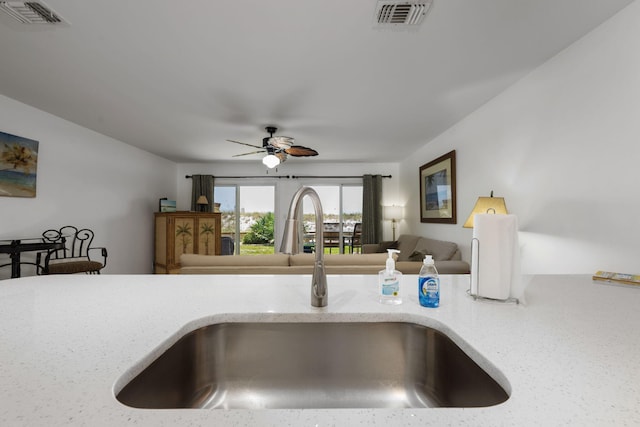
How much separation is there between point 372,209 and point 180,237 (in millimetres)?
3769

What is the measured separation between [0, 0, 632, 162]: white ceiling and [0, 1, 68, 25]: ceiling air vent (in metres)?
0.06

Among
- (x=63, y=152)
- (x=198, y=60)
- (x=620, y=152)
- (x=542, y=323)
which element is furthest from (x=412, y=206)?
(x=63, y=152)

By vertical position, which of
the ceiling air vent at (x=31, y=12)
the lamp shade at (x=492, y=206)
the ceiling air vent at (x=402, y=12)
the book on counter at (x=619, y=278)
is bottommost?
the book on counter at (x=619, y=278)

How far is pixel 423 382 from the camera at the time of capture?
781mm

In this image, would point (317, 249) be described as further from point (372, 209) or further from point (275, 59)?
point (372, 209)

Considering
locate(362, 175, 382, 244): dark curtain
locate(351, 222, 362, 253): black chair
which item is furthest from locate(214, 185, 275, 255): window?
locate(362, 175, 382, 244): dark curtain

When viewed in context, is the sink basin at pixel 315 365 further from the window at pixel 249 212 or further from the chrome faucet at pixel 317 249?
the window at pixel 249 212

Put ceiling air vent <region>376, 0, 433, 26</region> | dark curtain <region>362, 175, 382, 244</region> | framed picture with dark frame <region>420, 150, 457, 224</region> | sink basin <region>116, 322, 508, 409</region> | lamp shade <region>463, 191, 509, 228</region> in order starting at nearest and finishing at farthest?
sink basin <region>116, 322, 508, 409</region> < ceiling air vent <region>376, 0, 433, 26</region> < lamp shade <region>463, 191, 509, 228</region> < framed picture with dark frame <region>420, 150, 457, 224</region> < dark curtain <region>362, 175, 382, 244</region>

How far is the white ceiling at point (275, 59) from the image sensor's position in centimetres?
174

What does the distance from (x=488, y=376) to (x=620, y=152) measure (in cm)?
199

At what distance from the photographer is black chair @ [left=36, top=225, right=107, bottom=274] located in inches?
128

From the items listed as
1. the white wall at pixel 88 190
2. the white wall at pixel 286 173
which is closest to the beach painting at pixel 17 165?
the white wall at pixel 88 190

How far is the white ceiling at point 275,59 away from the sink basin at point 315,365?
1731 millimetres

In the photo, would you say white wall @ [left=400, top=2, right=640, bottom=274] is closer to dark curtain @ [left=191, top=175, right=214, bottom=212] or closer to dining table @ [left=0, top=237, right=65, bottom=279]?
dining table @ [left=0, top=237, right=65, bottom=279]
